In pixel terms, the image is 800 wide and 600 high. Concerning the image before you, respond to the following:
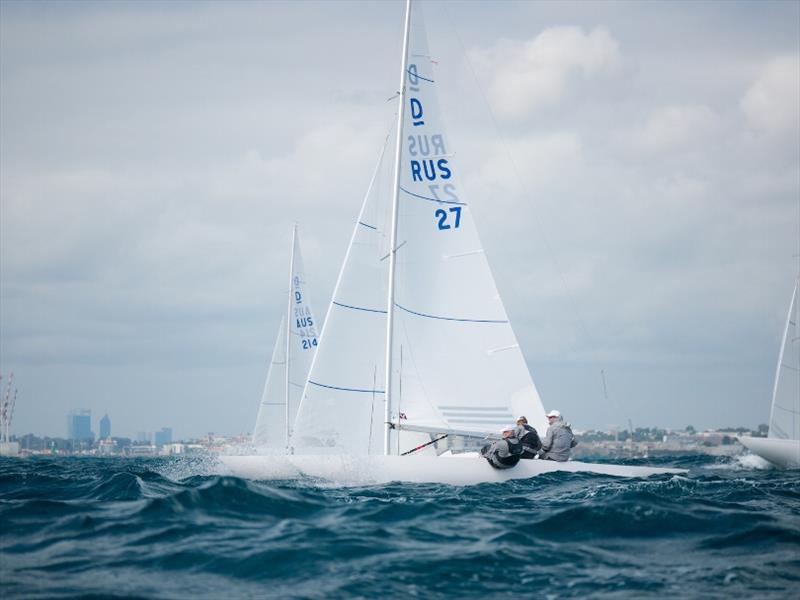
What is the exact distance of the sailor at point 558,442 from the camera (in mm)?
19172

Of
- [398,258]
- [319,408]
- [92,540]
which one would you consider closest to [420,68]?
[398,258]

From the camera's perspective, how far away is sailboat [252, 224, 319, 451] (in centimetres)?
4112

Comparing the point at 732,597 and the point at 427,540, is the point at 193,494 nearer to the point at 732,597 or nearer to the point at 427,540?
the point at 427,540

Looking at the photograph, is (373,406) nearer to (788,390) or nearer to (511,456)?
(511,456)

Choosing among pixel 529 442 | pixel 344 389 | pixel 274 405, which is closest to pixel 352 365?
pixel 344 389

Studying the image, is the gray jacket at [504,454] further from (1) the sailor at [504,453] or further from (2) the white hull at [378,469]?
(2) the white hull at [378,469]

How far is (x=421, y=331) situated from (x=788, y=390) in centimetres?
2222

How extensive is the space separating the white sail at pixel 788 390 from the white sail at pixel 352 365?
72.7 feet

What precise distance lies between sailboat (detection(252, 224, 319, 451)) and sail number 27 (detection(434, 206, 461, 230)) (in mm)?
20025

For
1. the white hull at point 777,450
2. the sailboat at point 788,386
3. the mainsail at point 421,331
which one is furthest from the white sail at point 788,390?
the mainsail at point 421,331

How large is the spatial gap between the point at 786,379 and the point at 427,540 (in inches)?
1163

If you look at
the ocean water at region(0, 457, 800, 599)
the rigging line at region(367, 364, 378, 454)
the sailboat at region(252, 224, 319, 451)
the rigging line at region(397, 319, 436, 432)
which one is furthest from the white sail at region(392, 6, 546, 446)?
the sailboat at region(252, 224, 319, 451)

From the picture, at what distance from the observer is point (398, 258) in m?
20.5

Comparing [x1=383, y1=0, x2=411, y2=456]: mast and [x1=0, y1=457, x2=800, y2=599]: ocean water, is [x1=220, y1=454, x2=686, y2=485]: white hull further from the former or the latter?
[x1=383, y1=0, x2=411, y2=456]: mast
